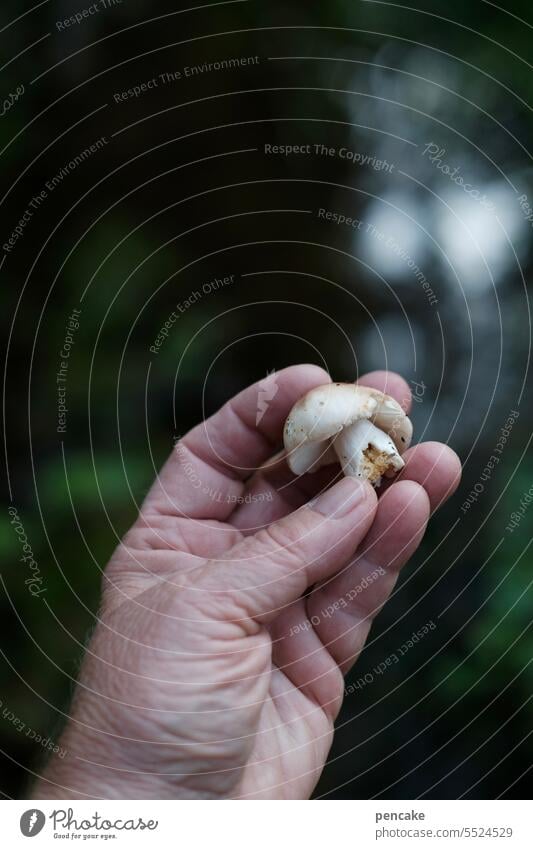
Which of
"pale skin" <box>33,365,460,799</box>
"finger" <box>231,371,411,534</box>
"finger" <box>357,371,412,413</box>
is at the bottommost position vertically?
"pale skin" <box>33,365,460,799</box>

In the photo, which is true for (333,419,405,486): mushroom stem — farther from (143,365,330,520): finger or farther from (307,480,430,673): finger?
(143,365,330,520): finger

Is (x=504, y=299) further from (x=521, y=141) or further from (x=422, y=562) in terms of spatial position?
(x=422, y=562)

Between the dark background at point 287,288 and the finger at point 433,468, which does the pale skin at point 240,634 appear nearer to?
the finger at point 433,468

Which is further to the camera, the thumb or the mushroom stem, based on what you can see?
the mushroom stem

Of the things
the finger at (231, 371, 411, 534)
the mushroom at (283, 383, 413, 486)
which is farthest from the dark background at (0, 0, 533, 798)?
the mushroom at (283, 383, 413, 486)

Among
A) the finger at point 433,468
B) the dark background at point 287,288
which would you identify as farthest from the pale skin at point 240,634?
the dark background at point 287,288

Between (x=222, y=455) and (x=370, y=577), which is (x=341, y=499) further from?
(x=222, y=455)
